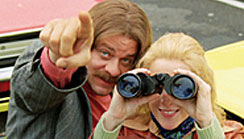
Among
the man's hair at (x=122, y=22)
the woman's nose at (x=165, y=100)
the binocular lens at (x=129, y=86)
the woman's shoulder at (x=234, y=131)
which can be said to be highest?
the man's hair at (x=122, y=22)

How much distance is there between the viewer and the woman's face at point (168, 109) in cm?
252

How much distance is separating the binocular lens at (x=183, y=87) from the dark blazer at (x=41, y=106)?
1.59 feet

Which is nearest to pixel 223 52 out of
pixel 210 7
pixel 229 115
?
pixel 229 115

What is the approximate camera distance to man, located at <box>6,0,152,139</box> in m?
2.00

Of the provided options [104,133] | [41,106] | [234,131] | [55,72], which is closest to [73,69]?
[55,72]

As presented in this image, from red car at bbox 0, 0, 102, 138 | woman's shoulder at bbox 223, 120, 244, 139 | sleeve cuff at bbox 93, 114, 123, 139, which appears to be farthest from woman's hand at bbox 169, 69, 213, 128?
red car at bbox 0, 0, 102, 138

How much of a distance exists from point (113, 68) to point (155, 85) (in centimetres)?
51

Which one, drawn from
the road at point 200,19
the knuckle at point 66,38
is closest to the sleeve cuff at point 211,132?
the knuckle at point 66,38

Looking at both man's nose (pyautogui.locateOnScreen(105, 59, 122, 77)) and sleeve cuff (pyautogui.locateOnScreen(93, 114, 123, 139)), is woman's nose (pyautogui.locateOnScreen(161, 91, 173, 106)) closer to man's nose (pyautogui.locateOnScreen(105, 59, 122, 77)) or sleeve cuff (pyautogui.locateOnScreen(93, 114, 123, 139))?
sleeve cuff (pyautogui.locateOnScreen(93, 114, 123, 139))

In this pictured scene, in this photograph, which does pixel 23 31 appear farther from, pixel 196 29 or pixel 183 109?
pixel 196 29

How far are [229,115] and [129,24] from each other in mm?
1014

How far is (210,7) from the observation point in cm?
943

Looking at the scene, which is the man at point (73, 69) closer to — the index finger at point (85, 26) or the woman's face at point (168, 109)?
the index finger at point (85, 26)

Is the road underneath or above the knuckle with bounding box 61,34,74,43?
underneath
